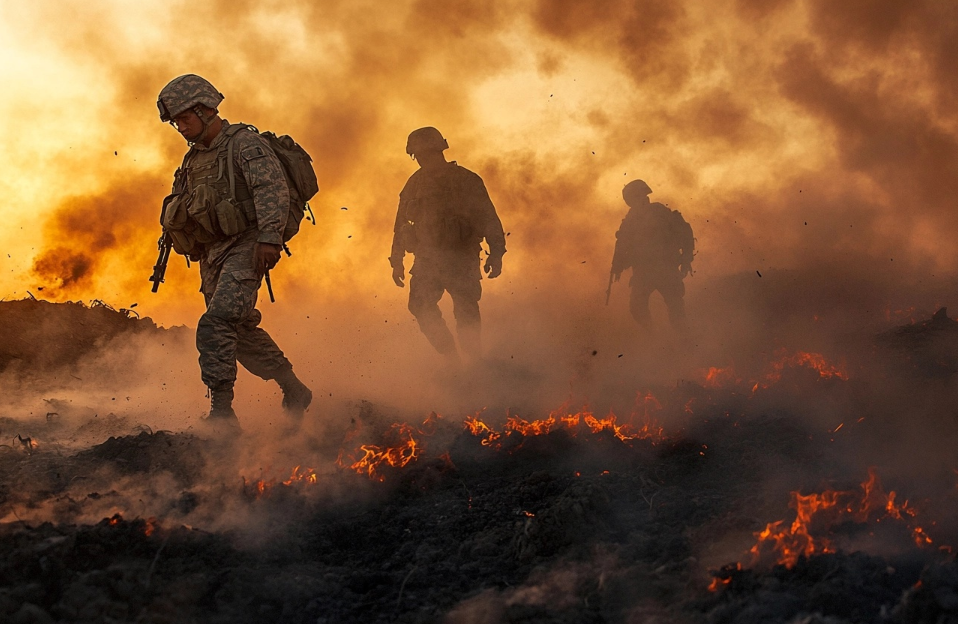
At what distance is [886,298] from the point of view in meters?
12.1

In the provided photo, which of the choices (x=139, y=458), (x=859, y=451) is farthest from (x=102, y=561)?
(x=859, y=451)

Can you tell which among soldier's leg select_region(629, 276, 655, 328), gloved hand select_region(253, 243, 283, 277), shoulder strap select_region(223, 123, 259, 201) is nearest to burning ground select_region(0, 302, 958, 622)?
gloved hand select_region(253, 243, 283, 277)

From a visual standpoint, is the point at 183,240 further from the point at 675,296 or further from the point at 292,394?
the point at 675,296

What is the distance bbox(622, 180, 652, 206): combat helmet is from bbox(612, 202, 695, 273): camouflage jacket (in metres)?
0.18

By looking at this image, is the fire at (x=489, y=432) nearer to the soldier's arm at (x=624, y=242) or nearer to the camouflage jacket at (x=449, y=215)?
the camouflage jacket at (x=449, y=215)

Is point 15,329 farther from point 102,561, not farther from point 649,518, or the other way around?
point 649,518

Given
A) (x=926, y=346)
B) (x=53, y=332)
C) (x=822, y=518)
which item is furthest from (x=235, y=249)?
(x=926, y=346)

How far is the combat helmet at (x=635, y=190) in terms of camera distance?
9.80m

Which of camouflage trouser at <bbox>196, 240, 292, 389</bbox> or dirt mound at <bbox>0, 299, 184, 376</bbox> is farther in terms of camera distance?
dirt mound at <bbox>0, 299, 184, 376</bbox>

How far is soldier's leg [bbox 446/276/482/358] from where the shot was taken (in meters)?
7.82

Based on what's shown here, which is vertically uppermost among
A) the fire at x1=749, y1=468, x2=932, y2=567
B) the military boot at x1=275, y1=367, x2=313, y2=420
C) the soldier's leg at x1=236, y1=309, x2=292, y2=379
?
the soldier's leg at x1=236, y1=309, x2=292, y2=379

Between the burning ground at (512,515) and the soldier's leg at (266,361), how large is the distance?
0.35 metres

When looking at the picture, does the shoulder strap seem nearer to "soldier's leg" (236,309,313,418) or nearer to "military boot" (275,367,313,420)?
"soldier's leg" (236,309,313,418)

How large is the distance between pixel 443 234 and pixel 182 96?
337cm
